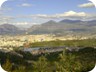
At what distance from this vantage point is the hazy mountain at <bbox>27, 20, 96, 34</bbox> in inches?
263

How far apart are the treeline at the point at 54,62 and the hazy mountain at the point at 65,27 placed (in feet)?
1.73

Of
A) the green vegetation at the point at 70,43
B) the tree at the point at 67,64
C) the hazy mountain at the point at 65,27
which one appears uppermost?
the hazy mountain at the point at 65,27

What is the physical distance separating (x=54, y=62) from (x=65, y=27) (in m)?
0.96

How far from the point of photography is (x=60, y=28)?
6867 millimetres

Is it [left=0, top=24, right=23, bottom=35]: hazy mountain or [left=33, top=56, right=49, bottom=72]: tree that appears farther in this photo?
[left=33, top=56, right=49, bottom=72]: tree

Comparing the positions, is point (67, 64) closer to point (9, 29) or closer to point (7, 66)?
point (7, 66)

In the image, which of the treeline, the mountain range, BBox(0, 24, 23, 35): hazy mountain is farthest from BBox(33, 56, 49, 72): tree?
BBox(0, 24, 23, 35): hazy mountain

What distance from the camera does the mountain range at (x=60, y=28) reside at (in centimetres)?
663

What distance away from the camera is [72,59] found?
6.71 metres

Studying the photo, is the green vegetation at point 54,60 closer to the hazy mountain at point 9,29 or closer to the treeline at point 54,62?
the treeline at point 54,62

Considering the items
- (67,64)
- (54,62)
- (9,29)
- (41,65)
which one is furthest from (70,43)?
(9,29)

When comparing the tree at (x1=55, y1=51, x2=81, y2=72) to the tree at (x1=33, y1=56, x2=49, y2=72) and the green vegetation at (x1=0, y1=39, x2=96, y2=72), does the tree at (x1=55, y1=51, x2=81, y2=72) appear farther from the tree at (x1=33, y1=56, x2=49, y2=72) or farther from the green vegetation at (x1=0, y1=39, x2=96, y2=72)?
the tree at (x1=33, y1=56, x2=49, y2=72)

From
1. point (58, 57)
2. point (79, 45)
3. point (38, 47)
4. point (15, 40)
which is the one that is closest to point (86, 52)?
point (79, 45)

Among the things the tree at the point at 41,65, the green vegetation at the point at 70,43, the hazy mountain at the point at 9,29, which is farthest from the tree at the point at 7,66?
the green vegetation at the point at 70,43
